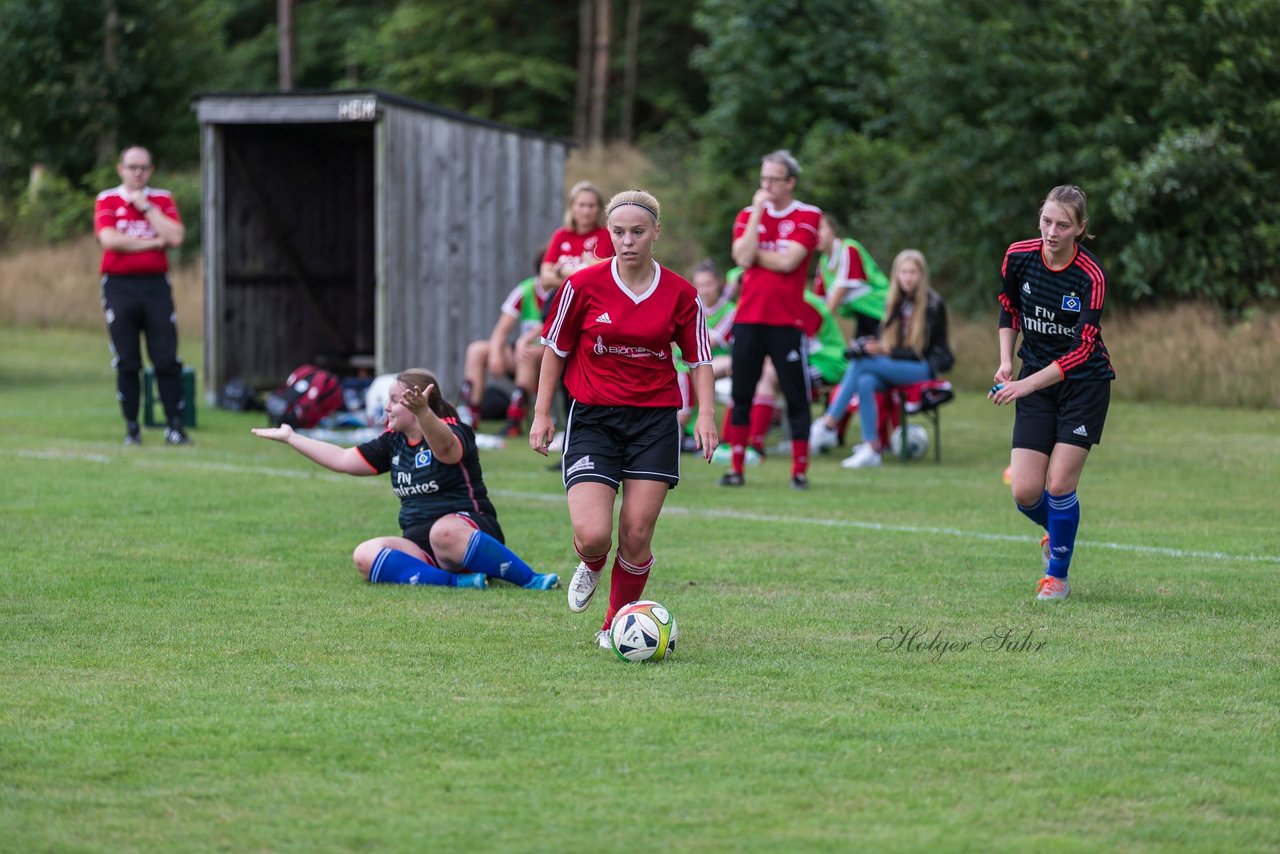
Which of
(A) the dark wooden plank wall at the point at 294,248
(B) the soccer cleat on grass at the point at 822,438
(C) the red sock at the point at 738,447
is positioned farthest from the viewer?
(A) the dark wooden plank wall at the point at 294,248

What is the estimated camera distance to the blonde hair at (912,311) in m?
13.6

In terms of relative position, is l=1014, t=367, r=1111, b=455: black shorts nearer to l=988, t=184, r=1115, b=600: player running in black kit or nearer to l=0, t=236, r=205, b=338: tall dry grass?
l=988, t=184, r=1115, b=600: player running in black kit

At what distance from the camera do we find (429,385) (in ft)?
24.2

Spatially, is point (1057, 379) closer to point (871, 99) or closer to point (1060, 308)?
point (1060, 308)

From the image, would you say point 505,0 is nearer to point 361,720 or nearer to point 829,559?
point 829,559

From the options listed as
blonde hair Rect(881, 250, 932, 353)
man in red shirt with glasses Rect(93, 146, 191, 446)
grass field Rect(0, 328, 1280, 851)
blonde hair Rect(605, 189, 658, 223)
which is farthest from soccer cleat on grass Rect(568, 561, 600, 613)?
man in red shirt with glasses Rect(93, 146, 191, 446)

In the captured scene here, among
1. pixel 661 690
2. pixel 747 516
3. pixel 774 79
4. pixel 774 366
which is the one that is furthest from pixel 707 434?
pixel 774 79

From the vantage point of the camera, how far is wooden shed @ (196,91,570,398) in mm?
16281

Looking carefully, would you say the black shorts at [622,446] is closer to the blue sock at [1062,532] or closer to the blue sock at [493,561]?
the blue sock at [493,561]

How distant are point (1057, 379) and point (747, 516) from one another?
10.3 ft

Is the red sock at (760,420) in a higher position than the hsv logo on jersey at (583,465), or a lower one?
lower

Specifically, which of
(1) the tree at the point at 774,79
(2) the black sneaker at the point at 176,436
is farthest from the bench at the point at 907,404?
(1) the tree at the point at 774,79

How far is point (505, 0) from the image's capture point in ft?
143

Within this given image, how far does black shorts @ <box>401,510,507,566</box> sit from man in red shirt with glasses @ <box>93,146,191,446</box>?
6.32 meters
